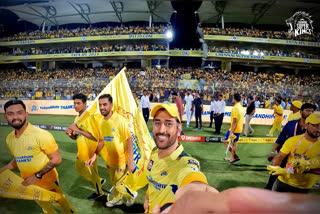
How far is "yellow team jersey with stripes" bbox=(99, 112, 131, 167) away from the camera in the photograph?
2.69m

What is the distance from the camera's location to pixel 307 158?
6.47ft

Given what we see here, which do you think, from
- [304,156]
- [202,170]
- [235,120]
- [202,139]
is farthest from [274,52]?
[202,170]

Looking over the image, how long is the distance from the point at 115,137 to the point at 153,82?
2.85m

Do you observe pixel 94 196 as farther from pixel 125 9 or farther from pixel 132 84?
pixel 125 9

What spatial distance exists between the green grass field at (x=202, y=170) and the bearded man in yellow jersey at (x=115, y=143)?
0.36 meters

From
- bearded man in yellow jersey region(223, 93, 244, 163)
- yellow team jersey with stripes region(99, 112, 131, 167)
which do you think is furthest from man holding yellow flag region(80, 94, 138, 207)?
bearded man in yellow jersey region(223, 93, 244, 163)

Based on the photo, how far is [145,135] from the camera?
3.34 metres

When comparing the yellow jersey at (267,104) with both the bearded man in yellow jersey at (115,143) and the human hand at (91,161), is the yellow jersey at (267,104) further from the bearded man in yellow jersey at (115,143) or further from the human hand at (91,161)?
the human hand at (91,161)

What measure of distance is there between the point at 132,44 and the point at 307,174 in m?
3.79

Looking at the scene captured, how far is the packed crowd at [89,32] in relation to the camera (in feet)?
10.6

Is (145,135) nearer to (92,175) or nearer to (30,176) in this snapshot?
(92,175)

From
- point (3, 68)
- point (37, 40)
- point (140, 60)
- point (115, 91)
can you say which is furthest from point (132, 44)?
point (3, 68)

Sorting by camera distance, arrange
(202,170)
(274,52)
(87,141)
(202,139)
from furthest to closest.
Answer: (202,139) → (274,52) → (202,170) → (87,141)

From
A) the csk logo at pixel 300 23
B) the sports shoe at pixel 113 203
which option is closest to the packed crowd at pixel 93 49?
the csk logo at pixel 300 23
